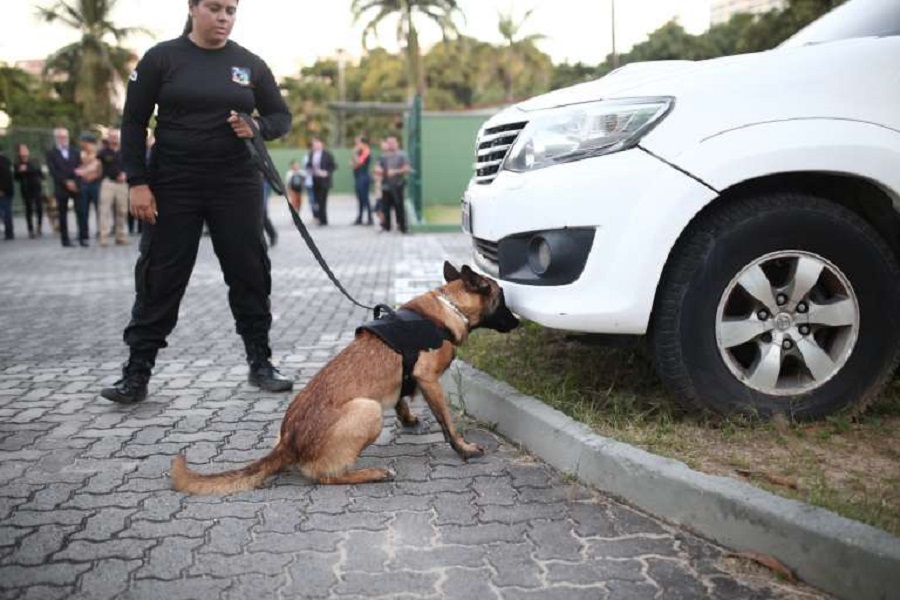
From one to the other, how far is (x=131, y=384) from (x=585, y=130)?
2.75 metres

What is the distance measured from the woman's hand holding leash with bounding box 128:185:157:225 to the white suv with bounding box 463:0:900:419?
195 centimetres

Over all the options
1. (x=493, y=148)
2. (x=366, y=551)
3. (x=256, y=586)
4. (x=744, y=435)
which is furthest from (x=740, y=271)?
(x=256, y=586)

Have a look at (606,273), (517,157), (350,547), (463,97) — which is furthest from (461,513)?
(463,97)

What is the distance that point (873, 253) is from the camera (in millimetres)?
3219

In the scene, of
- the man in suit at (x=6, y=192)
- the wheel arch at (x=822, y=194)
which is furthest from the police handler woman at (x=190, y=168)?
the man in suit at (x=6, y=192)

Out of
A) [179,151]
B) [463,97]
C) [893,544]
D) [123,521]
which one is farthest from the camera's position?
[463,97]

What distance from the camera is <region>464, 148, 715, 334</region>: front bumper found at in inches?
123

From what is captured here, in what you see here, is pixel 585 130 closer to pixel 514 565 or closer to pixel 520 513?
pixel 520 513

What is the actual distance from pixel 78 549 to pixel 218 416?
153 centimetres

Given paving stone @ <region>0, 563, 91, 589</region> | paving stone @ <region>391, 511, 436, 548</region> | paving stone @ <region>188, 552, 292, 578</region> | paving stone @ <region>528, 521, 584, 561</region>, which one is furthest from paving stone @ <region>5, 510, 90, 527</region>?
paving stone @ <region>528, 521, 584, 561</region>

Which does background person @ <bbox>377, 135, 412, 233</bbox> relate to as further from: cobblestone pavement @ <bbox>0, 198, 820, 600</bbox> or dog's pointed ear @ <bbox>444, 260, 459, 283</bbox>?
dog's pointed ear @ <bbox>444, 260, 459, 283</bbox>

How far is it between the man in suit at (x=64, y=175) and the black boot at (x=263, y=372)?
10.9 meters

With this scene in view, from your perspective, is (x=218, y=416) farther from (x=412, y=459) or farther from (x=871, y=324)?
(x=871, y=324)

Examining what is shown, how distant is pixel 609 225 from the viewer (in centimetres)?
318
